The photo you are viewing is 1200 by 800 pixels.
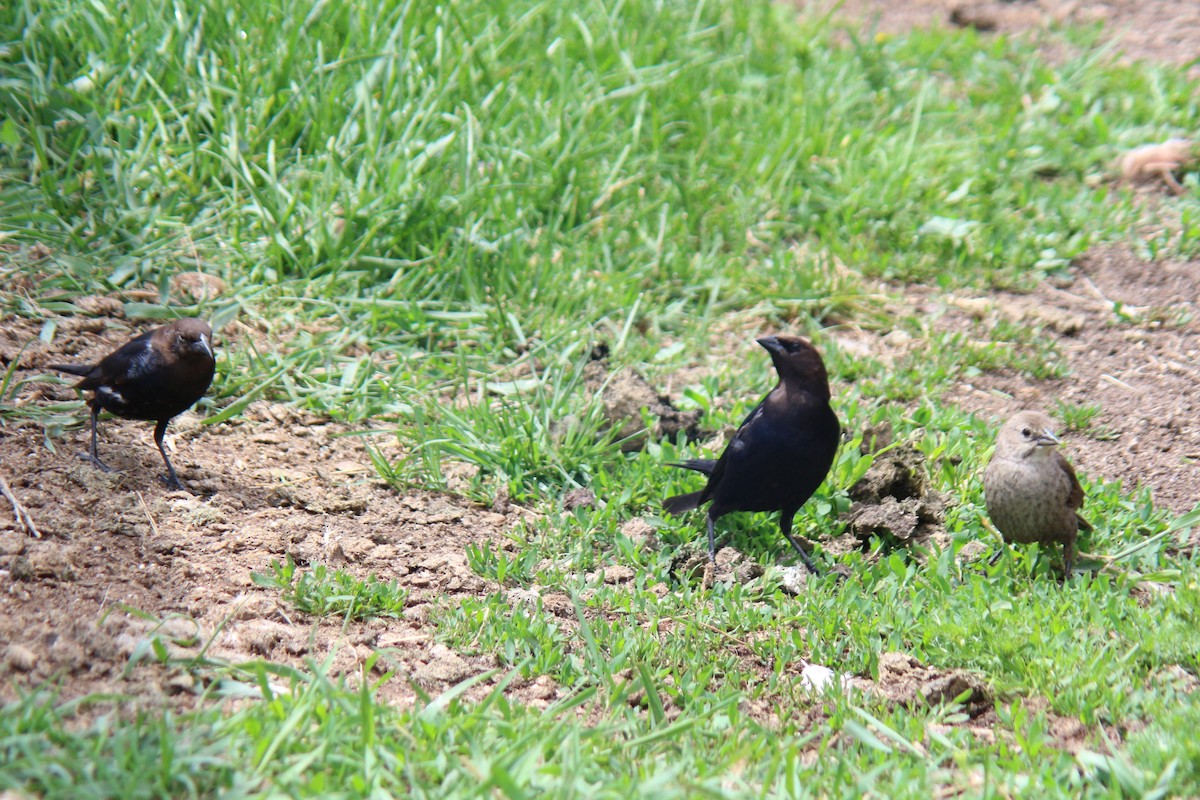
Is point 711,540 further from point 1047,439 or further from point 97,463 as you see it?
point 97,463

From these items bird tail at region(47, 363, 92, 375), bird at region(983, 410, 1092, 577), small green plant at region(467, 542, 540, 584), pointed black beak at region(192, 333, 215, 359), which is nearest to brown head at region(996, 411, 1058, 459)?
bird at region(983, 410, 1092, 577)

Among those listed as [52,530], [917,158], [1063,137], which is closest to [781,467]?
[52,530]

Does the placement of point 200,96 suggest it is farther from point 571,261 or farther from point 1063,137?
point 1063,137

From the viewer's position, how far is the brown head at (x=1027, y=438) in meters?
4.00

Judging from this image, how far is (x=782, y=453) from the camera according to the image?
4105mm

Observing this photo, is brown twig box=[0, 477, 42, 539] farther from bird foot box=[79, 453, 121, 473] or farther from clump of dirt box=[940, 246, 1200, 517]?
clump of dirt box=[940, 246, 1200, 517]

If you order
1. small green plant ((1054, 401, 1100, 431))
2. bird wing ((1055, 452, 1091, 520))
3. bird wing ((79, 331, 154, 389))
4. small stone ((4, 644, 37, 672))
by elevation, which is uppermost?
small stone ((4, 644, 37, 672))

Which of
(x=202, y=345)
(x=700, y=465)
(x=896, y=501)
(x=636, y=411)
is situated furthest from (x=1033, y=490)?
(x=202, y=345)

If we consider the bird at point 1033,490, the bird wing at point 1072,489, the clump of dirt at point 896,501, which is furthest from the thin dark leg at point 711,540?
the bird wing at point 1072,489

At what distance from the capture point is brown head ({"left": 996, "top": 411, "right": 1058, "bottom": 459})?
13.1 feet

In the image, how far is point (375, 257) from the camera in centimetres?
541

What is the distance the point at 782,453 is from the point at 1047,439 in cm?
93

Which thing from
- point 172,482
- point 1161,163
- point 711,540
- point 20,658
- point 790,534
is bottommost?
point 790,534

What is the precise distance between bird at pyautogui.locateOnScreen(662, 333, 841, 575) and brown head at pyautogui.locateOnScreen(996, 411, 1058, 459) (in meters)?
0.61
